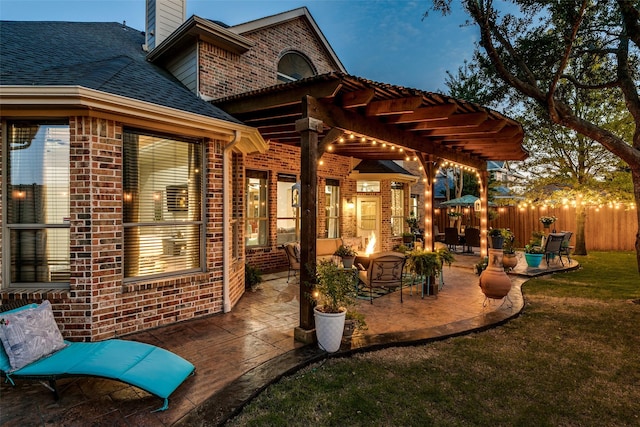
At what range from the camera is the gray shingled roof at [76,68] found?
4.14 metres

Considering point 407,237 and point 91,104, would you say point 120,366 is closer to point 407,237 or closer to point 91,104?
point 91,104

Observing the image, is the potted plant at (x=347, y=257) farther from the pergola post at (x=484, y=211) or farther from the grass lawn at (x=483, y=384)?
the pergola post at (x=484, y=211)

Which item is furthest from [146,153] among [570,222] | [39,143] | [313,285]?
[570,222]

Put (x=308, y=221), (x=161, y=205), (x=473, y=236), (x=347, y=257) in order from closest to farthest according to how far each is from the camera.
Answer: (x=308, y=221) → (x=161, y=205) → (x=347, y=257) → (x=473, y=236)

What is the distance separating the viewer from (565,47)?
649cm

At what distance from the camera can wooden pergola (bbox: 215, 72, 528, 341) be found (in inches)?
168

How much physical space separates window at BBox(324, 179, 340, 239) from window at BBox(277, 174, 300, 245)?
146cm

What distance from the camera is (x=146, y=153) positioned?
4574 millimetres

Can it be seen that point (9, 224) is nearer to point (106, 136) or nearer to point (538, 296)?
point (106, 136)

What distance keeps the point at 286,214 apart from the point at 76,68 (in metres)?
5.71

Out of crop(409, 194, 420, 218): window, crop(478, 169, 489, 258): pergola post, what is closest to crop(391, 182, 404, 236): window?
crop(409, 194, 420, 218): window

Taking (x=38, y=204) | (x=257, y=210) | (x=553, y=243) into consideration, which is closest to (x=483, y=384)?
(x=38, y=204)

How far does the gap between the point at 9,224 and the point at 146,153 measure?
5.60 ft

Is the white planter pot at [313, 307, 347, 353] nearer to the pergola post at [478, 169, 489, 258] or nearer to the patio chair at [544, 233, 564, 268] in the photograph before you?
the pergola post at [478, 169, 489, 258]
